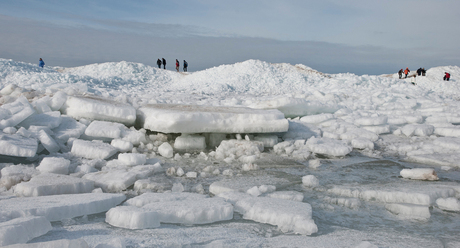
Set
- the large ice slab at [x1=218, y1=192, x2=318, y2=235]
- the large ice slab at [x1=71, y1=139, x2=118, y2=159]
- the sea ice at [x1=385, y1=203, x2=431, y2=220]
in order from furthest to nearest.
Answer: the large ice slab at [x1=71, y1=139, x2=118, y2=159] < the sea ice at [x1=385, y1=203, x2=431, y2=220] < the large ice slab at [x1=218, y1=192, x2=318, y2=235]

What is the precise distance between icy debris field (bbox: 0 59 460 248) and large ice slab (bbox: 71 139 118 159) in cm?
1

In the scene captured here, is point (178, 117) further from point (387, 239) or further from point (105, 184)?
point (387, 239)

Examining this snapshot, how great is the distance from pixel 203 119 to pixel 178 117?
0.34m

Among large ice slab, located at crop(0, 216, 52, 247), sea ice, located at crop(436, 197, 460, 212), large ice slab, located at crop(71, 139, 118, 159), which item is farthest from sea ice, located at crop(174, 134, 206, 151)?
sea ice, located at crop(436, 197, 460, 212)

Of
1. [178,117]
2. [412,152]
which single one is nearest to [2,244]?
[178,117]

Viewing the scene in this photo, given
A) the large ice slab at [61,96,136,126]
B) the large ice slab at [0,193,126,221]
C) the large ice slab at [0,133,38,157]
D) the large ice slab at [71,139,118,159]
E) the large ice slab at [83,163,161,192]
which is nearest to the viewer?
the large ice slab at [0,193,126,221]

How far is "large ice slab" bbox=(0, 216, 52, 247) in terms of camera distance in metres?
1.54

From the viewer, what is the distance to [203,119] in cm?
438

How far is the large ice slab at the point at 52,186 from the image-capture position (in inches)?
99.7

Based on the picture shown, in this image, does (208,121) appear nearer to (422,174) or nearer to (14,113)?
(14,113)

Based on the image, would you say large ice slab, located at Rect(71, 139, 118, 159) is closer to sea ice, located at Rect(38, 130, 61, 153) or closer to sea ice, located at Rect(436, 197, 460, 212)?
sea ice, located at Rect(38, 130, 61, 153)

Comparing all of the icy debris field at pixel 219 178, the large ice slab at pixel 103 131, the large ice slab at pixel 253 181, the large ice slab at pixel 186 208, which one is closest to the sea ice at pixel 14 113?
the icy debris field at pixel 219 178

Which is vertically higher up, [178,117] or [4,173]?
[178,117]

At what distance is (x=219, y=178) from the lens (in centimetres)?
340
